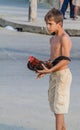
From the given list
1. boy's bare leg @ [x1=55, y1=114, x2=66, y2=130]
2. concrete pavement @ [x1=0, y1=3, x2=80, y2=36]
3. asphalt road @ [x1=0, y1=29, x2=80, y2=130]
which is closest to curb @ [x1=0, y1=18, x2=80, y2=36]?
concrete pavement @ [x1=0, y1=3, x2=80, y2=36]

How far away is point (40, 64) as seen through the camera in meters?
5.68

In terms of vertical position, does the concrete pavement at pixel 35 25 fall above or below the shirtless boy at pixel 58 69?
below

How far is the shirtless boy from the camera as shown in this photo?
5.66 meters

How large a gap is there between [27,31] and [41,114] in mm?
9004

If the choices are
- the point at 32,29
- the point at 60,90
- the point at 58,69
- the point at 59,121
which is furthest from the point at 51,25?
the point at 32,29

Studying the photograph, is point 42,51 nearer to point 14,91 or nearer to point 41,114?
point 14,91

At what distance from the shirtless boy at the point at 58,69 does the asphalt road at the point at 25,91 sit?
0.81 meters

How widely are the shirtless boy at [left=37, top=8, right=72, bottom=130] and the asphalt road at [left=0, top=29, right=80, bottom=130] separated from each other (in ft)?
2.64

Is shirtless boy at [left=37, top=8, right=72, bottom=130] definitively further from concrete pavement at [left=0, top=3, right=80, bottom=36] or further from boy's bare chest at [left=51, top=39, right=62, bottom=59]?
concrete pavement at [left=0, top=3, right=80, bottom=36]

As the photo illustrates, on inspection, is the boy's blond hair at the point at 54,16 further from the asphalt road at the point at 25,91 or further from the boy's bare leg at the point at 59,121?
the asphalt road at the point at 25,91

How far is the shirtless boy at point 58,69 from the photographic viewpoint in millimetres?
5660

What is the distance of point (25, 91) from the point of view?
8.59 metres

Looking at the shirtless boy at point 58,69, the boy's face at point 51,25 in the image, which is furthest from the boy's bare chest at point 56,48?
the boy's face at point 51,25

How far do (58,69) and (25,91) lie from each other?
2902 mm
